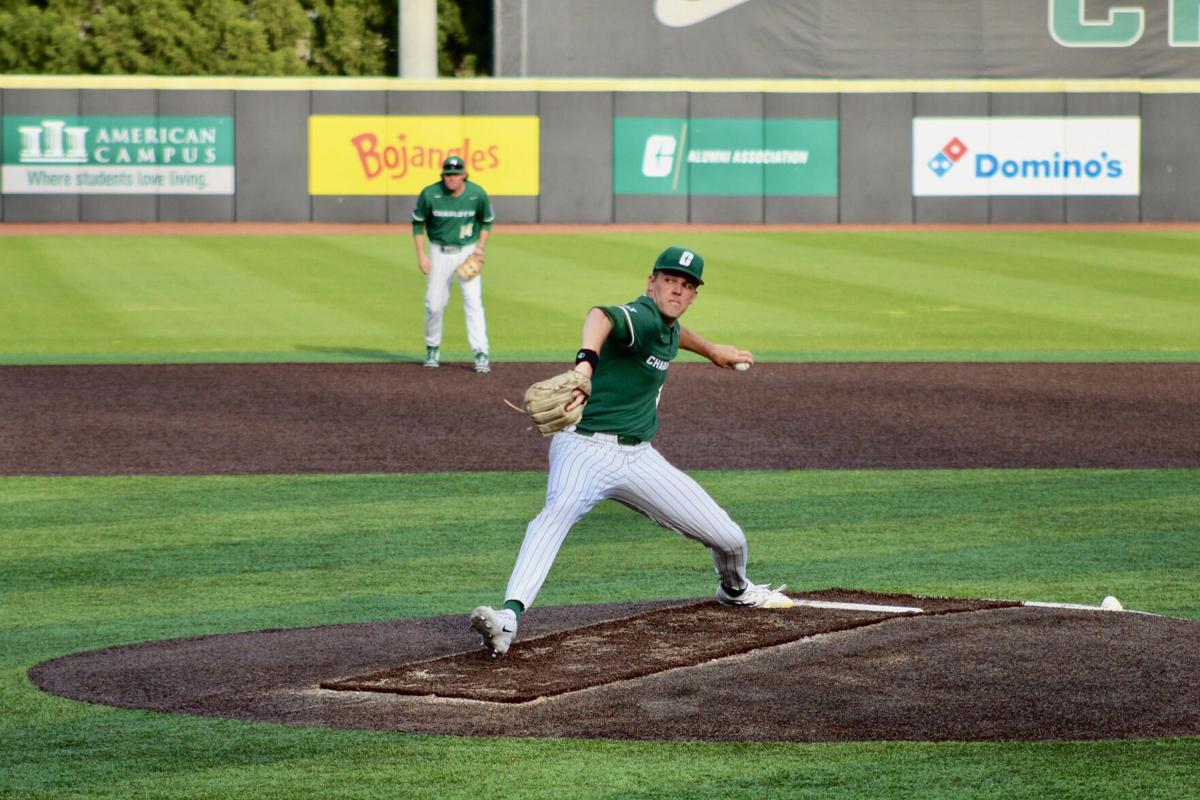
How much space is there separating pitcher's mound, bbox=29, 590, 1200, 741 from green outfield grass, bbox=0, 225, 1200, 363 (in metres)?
10.4

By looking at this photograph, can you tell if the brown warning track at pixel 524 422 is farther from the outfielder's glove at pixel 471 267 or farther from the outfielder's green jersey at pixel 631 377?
the outfielder's green jersey at pixel 631 377

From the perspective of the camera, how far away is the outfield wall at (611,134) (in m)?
33.0

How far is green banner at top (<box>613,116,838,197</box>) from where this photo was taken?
3419 centimetres

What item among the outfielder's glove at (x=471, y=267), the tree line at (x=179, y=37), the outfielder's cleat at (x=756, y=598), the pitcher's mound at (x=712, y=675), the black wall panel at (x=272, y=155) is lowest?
the pitcher's mound at (x=712, y=675)

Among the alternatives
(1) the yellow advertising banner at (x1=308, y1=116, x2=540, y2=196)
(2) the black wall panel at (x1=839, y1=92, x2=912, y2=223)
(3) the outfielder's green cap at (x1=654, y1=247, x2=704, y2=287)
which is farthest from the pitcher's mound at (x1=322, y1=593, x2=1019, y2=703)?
(2) the black wall panel at (x1=839, y1=92, x2=912, y2=223)

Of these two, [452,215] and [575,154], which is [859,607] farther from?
[575,154]

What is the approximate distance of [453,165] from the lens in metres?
16.3

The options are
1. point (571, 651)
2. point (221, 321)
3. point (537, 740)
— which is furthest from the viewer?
point (221, 321)

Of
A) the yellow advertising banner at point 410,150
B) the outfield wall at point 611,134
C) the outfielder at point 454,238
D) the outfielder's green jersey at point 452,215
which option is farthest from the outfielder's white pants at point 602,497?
the outfield wall at point 611,134

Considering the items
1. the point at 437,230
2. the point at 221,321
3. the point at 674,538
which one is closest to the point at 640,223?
the point at 221,321

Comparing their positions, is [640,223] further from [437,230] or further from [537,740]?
[537,740]

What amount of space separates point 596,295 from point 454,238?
683cm

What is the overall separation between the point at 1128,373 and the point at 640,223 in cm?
1811

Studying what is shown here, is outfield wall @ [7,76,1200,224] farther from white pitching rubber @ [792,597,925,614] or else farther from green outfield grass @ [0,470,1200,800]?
white pitching rubber @ [792,597,925,614]
